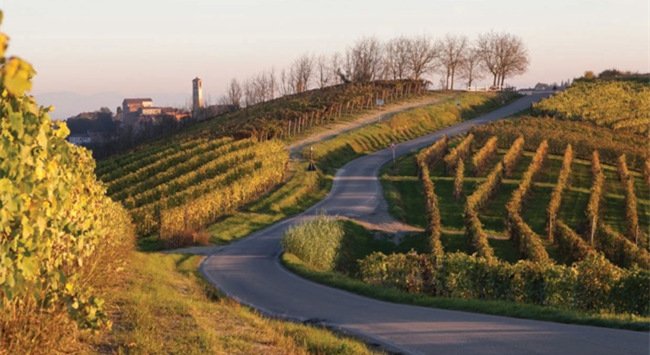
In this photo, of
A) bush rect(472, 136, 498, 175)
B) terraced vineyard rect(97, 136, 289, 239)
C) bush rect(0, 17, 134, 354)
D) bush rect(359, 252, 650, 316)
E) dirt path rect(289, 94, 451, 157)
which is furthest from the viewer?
dirt path rect(289, 94, 451, 157)

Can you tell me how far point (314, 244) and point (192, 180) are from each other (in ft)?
61.0

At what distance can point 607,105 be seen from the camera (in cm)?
8075

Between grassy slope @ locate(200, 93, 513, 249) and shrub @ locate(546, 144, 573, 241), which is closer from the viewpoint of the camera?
shrub @ locate(546, 144, 573, 241)

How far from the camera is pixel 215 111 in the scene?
113688 mm

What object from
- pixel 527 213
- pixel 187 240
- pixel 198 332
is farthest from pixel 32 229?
pixel 527 213

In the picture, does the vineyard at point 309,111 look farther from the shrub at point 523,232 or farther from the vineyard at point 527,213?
the shrub at point 523,232

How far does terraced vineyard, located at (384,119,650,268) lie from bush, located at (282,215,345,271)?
5585 millimetres

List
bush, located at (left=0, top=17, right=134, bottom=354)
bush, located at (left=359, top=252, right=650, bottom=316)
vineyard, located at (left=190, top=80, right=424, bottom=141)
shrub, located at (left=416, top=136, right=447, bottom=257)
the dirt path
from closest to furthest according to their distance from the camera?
1. bush, located at (left=0, top=17, right=134, bottom=354)
2. bush, located at (left=359, top=252, right=650, bottom=316)
3. shrub, located at (left=416, top=136, right=447, bottom=257)
4. the dirt path
5. vineyard, located at (left=190, top=80, right=424, bottom=141)

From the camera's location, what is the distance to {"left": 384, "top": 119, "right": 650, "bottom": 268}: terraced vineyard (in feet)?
97.5

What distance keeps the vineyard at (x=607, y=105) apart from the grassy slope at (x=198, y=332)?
5976 cm

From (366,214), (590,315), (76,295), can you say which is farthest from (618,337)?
(366,214)

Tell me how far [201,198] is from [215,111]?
253 feet

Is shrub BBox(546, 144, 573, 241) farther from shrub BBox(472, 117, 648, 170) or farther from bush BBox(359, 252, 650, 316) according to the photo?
bush BBox(359, 252, 650, 316)

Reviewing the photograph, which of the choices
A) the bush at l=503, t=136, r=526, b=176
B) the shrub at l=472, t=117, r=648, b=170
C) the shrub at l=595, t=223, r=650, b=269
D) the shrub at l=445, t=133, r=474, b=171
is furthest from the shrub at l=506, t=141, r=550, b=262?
the shrub at l=472, t=117, r=648, b=170
